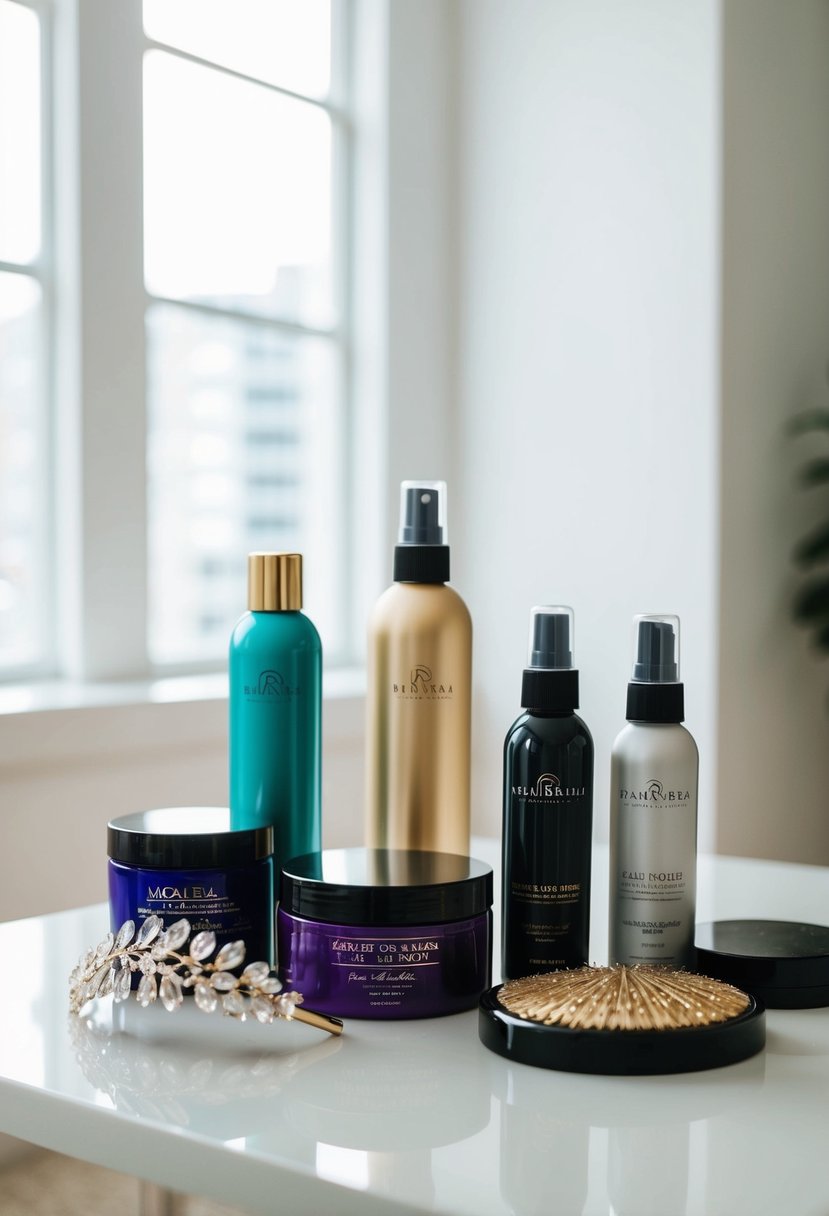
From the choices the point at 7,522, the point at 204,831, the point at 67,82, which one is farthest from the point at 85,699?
the point at 204,831

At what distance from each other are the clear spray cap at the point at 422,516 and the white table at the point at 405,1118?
0.93 ft

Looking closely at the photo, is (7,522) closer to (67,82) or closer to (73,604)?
(73,604)

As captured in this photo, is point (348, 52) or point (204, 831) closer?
point (204, 831)

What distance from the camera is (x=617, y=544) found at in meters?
2.32

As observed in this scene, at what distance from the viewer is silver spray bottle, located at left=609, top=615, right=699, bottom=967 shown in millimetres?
698

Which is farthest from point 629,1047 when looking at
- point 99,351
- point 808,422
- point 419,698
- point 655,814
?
point 808,422

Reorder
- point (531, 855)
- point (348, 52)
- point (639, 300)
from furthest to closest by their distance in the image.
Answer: point (348, 52)
point (639, 300)
point (531, 855)

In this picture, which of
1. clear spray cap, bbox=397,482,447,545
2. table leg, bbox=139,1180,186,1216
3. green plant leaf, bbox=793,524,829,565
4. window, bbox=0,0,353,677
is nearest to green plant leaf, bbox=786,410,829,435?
green plant leaf, bbox=793,524,829,565

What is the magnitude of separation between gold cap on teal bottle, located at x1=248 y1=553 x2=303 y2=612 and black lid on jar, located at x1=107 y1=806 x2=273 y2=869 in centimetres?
14

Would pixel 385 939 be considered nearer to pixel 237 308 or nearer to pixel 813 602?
pixel 237 308

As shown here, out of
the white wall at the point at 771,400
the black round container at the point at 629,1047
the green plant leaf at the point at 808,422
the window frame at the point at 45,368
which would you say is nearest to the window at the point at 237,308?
the window frame at the point at 45,368

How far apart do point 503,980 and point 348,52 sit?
2.14m

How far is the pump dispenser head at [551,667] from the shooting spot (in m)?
0.71

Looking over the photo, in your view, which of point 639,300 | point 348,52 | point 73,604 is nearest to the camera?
point 73,604
